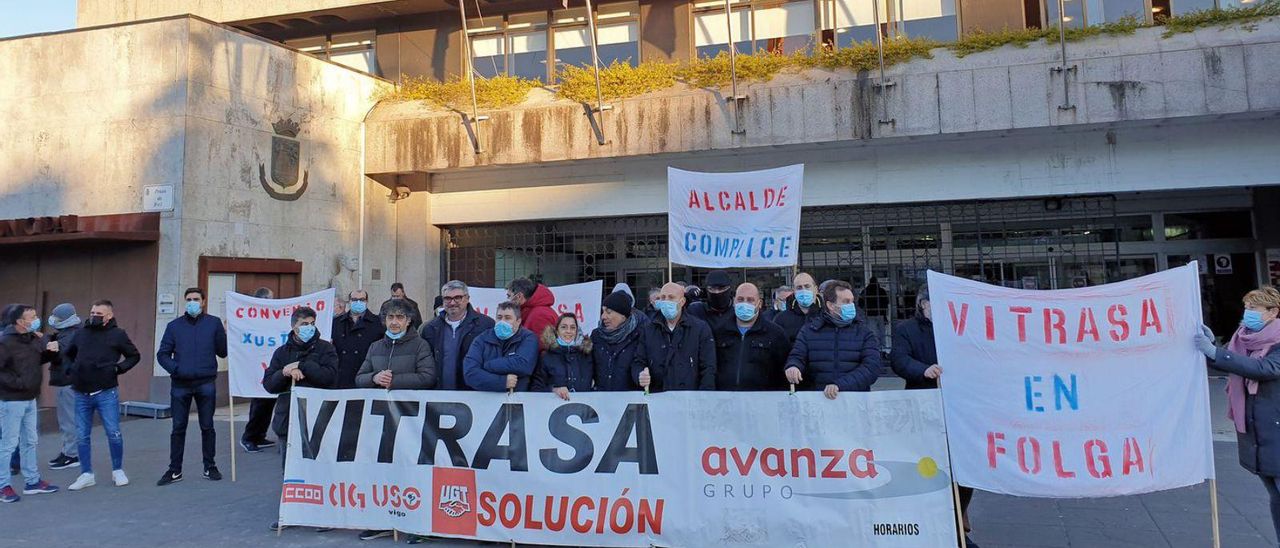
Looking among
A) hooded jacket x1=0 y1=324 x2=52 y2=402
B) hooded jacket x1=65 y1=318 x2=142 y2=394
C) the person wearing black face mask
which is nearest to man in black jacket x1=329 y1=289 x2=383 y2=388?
hooded jacket x1=65 y1=318 x2=142 y2=394

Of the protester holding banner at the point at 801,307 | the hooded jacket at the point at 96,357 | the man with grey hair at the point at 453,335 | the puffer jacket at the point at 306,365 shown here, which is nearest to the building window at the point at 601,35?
the protester holding banner at the point at 801,307

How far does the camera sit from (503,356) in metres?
5.51

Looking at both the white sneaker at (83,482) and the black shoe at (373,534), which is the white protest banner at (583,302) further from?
the white sneaker at (83,482)

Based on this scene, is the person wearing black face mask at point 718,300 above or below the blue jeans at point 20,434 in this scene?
above

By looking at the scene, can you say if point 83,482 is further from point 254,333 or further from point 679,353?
point 679,353

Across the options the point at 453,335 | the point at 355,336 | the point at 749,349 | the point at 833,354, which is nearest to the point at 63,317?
the point at 355,336

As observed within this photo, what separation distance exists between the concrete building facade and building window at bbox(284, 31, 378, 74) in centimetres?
7

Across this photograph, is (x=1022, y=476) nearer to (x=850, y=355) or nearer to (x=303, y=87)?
(x=850, y=355)

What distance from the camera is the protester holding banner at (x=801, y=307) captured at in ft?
20.2

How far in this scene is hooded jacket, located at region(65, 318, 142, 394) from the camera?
6.93 meters

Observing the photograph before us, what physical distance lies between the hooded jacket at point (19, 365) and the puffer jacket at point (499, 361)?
174 inches

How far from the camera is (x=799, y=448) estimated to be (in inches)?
183

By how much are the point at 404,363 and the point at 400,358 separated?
0.05m

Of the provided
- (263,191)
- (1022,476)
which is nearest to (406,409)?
(1022,476)
